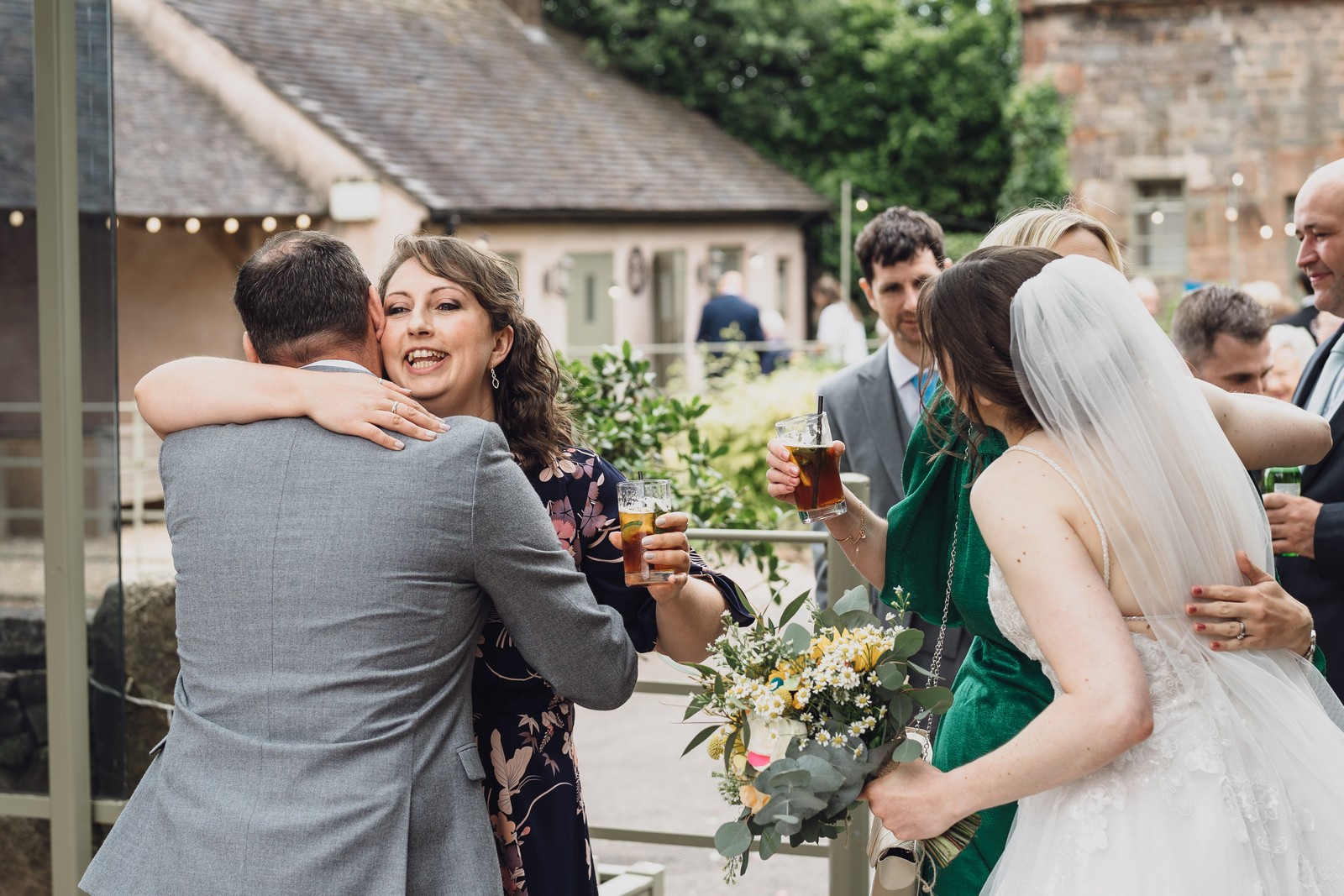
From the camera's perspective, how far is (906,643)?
227cm

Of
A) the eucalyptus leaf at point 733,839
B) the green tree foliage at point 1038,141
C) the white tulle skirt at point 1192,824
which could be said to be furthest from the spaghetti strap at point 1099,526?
the green tree foliage at point 1038,141

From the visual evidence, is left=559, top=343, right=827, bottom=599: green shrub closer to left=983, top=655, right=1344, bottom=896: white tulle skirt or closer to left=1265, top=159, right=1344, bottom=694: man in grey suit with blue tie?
left=1265, top=159, right=1344, bottom=694: man in grey suit with blue tie

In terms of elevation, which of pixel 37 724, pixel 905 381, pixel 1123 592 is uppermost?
pixel 905 381

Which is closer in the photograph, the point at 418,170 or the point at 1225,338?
the point at 1225,338

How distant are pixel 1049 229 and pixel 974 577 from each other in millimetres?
854

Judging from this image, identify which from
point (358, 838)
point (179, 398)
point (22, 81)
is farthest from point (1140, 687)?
point (22, 81)

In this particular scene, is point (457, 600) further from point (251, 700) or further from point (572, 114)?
point (572, 114)

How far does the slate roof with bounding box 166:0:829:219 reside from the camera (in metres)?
16.9

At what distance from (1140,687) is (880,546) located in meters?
0.96

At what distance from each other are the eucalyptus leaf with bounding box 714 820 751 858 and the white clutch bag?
11.2 inches

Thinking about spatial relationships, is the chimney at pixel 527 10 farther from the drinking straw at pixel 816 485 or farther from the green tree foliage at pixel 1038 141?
the drinking straw at pixel 816 485

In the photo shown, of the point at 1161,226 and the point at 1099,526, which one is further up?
the point at 1161,226

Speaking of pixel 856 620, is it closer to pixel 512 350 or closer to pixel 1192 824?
pixel 1192 824

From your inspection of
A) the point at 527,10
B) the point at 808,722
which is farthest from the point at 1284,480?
the point at 527,10
